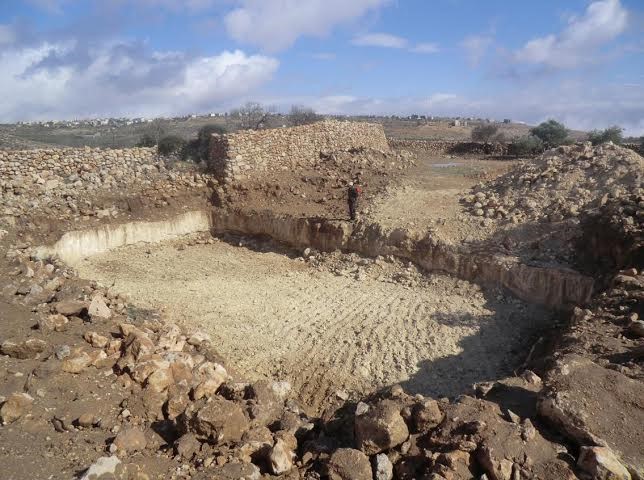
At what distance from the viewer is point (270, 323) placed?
8500 mm

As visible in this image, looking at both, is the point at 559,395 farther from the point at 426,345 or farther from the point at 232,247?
the point at 232,247

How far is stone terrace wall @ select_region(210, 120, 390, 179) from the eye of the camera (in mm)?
13922

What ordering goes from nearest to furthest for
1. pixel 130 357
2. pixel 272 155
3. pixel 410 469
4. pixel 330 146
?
pixel 410 469
pixel 130 357
pixel 272 155
pixel 330 146

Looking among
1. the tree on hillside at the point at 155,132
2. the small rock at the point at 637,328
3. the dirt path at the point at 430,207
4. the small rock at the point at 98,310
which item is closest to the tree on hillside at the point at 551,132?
the dirt path at the point at 430,207

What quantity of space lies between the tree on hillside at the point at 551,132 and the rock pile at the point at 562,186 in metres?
16.7

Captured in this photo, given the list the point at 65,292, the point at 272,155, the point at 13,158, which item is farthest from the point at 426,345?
the point at 13,158

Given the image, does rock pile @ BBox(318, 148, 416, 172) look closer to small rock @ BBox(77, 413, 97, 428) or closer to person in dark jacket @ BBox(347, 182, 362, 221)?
person in dark jacket @ BBox(347, 182, 362, 221)

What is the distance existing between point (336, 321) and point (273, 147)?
783 centimetres

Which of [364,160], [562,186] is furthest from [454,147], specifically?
[562,186]

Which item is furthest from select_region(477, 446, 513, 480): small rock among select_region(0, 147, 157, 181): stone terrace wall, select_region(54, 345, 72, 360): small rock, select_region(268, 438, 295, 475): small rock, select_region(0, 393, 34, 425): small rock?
select_region(0, 147, 157, 181): stone terrace wall

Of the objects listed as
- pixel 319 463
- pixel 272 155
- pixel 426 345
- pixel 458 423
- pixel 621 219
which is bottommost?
pixel 426 345

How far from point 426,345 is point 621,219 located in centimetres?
425

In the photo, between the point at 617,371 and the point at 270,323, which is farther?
the point at 270,323

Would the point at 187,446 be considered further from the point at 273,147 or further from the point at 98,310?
the point at 273,147
